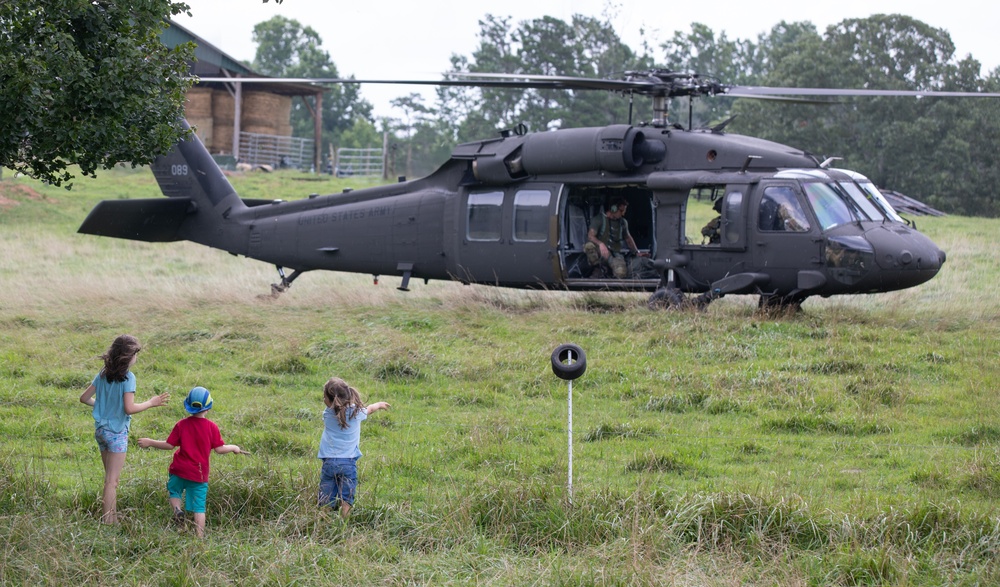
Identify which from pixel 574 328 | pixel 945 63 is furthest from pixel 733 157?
pixel 945 63

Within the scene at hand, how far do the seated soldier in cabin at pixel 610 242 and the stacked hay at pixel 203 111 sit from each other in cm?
3724

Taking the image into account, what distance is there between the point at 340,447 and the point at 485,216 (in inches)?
388

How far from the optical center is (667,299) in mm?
14922

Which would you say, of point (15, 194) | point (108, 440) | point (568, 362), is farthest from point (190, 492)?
point (15, 194)

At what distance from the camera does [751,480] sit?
765 centimetres

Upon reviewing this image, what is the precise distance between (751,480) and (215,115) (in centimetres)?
4863

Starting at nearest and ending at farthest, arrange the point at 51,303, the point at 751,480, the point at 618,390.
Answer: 1. the point at 751,480
2. the point at 618,390
3. the point at 51,303

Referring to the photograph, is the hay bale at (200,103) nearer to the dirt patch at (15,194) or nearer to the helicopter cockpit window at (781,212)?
the dirt patch at (15,194)

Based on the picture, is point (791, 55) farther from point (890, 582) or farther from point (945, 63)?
point (890, 582)

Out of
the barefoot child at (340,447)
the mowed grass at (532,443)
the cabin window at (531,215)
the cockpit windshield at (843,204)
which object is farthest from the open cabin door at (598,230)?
the barefoot child at (340,447)

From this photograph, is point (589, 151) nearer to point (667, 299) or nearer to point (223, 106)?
point (667, 299)

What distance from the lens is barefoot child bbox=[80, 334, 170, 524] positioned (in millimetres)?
6805

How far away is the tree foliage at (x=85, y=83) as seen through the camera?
6949mm

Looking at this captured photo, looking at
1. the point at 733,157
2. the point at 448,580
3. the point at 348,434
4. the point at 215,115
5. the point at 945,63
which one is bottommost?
the point at 448,580
